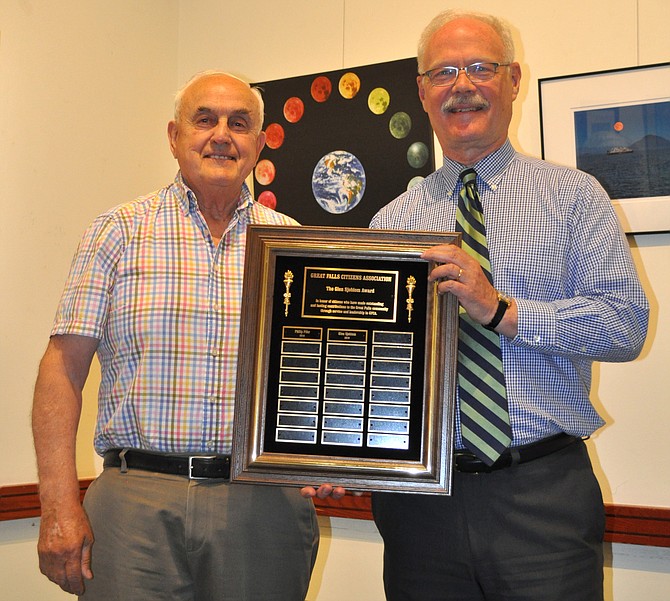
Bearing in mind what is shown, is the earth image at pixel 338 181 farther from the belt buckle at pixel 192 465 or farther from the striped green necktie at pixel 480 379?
the belt buckle at pixel 192 465

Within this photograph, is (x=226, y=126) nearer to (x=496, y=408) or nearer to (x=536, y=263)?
(x=536, y=263)

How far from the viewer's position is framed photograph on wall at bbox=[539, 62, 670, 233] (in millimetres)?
2643

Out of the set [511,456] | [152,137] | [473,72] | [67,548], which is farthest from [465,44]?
[152,137]

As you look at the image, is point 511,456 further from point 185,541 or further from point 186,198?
point 186,198

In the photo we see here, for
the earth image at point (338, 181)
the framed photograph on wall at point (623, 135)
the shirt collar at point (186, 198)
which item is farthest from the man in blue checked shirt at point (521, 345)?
the earth image at point (338, 181)

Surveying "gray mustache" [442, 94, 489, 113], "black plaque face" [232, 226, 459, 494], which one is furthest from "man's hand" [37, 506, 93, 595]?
"gray mustache" [442, 94, 489, 113]

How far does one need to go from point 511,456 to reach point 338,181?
1.82 m

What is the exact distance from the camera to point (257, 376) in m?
1.74

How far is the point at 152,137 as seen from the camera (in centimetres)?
358

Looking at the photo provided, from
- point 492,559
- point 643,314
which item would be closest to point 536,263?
point 643,314

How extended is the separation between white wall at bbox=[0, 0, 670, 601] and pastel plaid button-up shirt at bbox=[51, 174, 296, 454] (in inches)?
44.3

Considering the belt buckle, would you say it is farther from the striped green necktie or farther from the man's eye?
the man's eye

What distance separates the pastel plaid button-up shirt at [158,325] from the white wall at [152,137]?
1.13 metres

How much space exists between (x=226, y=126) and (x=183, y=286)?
0.44 metres
